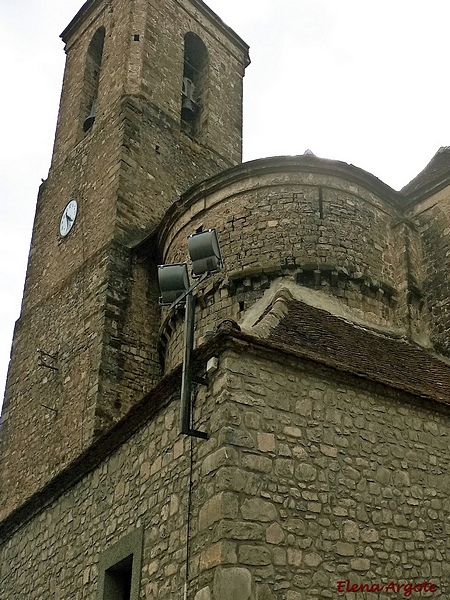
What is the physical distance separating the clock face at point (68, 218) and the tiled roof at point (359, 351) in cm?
753

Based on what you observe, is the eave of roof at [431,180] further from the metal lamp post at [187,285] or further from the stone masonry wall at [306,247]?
the metal lamp post at [187,285]

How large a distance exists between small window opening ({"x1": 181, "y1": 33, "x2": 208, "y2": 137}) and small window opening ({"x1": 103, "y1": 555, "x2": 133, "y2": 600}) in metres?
11.4

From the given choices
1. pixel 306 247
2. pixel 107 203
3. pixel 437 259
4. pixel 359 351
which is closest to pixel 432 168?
pixel 437 259

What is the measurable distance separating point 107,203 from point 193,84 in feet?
18.3

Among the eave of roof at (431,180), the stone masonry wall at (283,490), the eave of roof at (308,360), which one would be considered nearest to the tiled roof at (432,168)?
the eave of roof at (431,180)

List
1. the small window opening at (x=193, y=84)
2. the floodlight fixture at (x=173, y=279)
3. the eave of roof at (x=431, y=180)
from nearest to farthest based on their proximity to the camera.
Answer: the floodlight fixture at (x=173, y=279) < the eave of roof at (x=431, y=180) < the small window opening at (x=193, y=84)

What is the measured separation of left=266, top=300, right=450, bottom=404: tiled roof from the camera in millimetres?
7270

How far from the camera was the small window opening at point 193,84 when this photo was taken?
1748cm

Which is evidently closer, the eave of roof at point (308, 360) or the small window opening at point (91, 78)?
the eave of roof at point (308, 360)

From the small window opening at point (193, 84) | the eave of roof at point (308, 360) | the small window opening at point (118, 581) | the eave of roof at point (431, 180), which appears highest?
the small window opening at point (193, 84)

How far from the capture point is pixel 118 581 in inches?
293

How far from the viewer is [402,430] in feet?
23.6

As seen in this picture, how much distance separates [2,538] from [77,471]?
2.42 metres

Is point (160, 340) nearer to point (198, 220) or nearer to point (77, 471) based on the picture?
point (198, 220)
